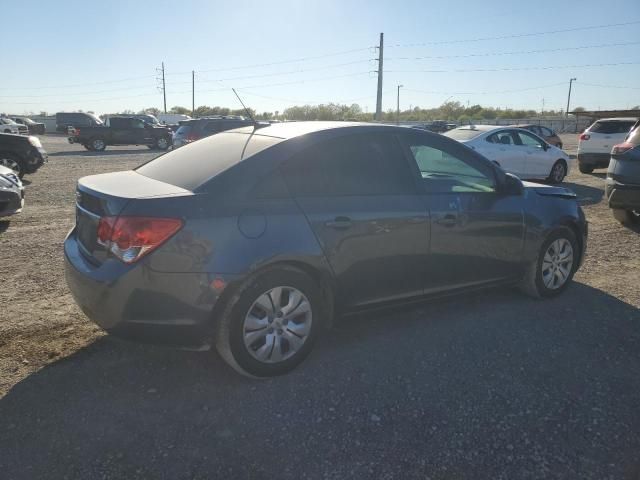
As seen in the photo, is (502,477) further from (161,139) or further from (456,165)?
(161,139)

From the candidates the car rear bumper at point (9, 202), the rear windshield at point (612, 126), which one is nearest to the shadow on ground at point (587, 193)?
the rear windshield at point (612, 126)

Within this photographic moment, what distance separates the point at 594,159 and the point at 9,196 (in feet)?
50.6

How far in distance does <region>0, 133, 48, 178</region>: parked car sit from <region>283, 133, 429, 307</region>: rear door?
36.1 feet

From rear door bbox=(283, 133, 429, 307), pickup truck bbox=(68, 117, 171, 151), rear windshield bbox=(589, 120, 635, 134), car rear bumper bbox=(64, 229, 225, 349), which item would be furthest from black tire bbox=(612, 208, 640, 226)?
pickup truck bbox=(68, 117, 171, 151)

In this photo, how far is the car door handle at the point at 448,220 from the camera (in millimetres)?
3857

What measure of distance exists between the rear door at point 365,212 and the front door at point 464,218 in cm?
14

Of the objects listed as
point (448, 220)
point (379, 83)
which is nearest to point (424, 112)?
point (379, 83)

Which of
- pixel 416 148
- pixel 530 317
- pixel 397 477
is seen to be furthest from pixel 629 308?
pixel 397 477

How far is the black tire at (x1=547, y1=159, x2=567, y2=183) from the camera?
1338 centimetres

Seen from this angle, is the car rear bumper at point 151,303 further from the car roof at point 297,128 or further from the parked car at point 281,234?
Result: the car roof at point 297,128

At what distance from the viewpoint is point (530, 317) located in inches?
172

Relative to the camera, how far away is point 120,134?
26.5m

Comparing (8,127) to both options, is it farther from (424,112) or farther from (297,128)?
(424,112)

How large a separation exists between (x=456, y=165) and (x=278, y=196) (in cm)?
172
